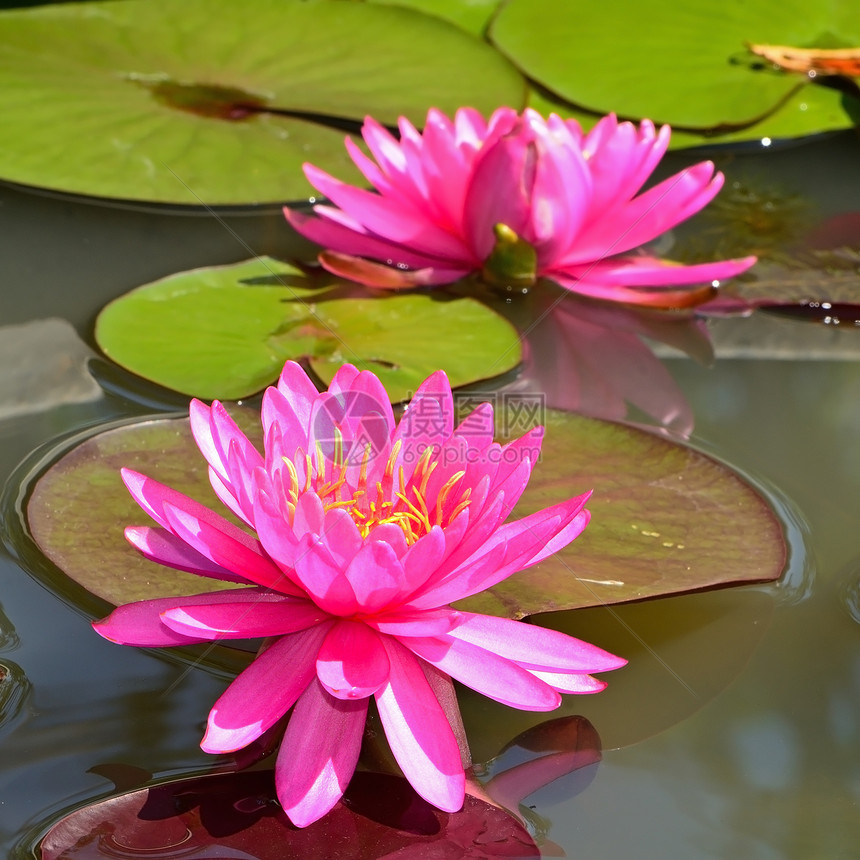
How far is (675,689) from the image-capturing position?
1144 millimetres

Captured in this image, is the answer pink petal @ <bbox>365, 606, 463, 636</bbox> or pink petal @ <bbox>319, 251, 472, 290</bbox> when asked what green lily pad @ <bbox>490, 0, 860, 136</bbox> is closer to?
pink petal @ <bbox>319, 251, 472, 290</bbox>

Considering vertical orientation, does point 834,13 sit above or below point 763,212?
above

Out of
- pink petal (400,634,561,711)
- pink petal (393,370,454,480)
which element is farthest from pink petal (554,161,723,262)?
pink petal (400,634,561,711)

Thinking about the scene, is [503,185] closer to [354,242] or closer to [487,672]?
[354,242]

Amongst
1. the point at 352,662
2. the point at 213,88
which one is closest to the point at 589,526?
the point at 352,662

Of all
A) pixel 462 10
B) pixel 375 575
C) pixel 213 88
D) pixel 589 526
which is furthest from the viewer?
pixel 462 10

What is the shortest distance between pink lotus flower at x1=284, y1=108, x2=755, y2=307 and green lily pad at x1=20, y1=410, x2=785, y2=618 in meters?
0.49

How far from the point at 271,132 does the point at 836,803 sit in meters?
1.81

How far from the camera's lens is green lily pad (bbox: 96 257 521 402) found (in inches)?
63.1

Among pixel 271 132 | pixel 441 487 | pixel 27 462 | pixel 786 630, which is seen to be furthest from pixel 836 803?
pixel 271 132

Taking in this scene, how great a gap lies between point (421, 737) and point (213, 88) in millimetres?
1860

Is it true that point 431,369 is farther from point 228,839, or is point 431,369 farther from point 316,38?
point 316,38

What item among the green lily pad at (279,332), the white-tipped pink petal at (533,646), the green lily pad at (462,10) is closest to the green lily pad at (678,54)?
the green lily pad at (462,10)

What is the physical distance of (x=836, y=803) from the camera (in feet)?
3.37
